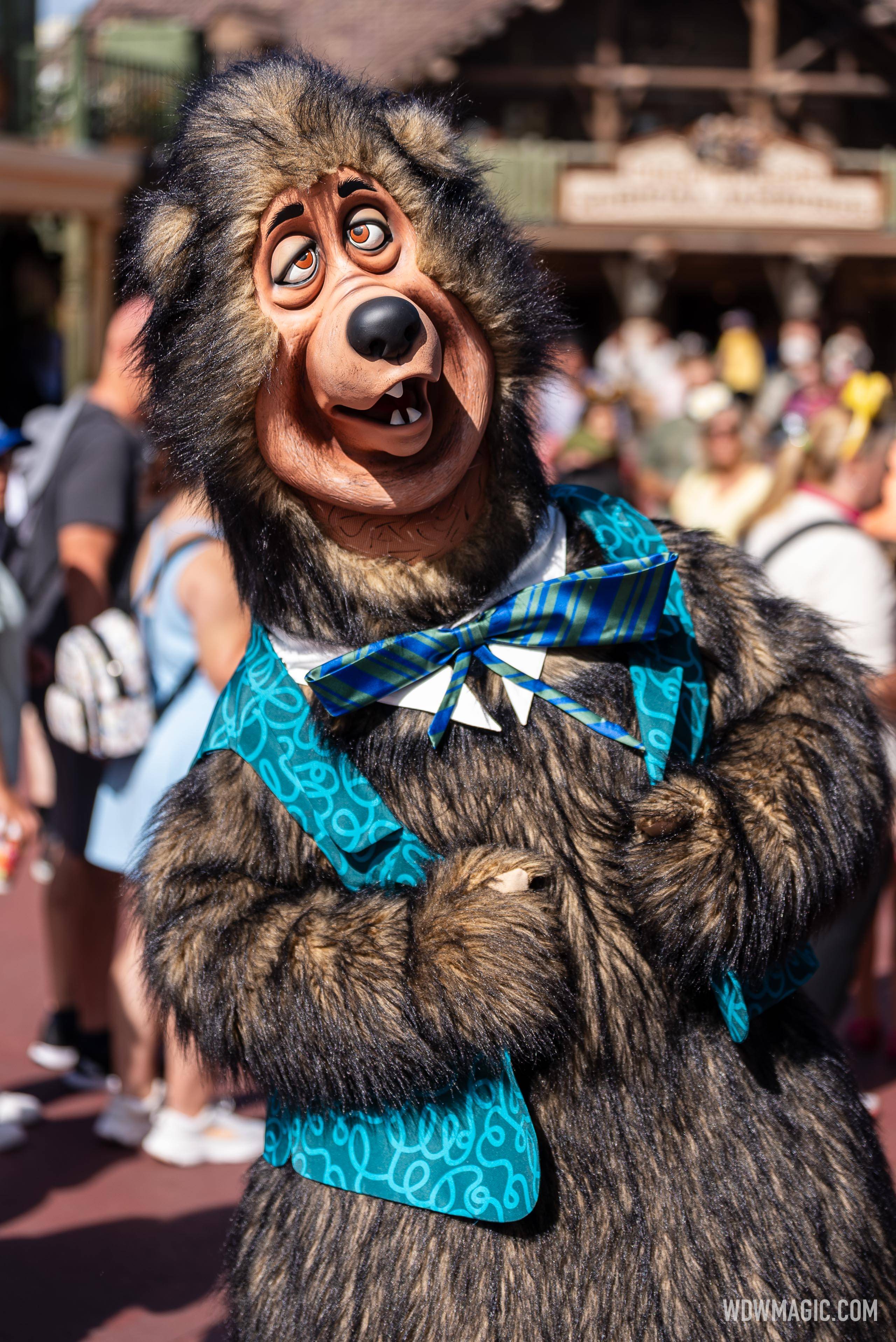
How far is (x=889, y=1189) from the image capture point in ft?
5.82

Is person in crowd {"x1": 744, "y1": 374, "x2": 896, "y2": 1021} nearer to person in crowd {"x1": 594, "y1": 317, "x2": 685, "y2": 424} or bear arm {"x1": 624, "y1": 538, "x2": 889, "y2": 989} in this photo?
→ bear arm {"x1": 624, "y1": 538, "x2": 889, "y2": 989}

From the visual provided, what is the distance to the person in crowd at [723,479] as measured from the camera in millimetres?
5340

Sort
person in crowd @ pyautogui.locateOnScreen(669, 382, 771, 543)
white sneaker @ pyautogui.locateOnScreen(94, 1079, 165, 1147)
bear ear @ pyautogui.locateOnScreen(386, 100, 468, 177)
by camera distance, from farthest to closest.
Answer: person in crowd @ pyautogui.locateOnScreen(669, 382, 771, 543) → white sneaker @ pyautogui.locateOnScreen(94, 1079, 165, 1147) → bear ear @ pyautogui.locateOnScreen(386, 100, 468, 177)

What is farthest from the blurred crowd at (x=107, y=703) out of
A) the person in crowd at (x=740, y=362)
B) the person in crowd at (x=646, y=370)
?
the person in crowd at (x=740, y=362)

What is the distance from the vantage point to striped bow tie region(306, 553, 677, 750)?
1645 millimetres

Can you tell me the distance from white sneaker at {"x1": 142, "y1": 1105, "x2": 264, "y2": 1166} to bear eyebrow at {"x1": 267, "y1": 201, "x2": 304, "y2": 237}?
2.56 metres

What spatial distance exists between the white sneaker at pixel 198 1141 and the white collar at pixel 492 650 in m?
2.17

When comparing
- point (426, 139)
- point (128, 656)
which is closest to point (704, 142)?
point (128, 656)

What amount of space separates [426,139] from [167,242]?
0.36 metres

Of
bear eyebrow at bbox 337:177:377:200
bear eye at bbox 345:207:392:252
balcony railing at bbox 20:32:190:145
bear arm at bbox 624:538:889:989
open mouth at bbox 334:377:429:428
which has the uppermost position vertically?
balcony railing at bbox 20:32:190:145

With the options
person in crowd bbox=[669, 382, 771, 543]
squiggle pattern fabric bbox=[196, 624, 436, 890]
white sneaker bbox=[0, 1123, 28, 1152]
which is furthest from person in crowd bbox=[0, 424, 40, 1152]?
person in crowd bbox=[669, 382, 771, 543]

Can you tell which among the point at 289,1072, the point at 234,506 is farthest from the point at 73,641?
the point at 289,1072

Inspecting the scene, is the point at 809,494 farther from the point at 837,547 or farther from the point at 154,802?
the point at 154,802

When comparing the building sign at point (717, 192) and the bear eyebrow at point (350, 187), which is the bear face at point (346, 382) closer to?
the bear eyebrow at point (350, 187)
